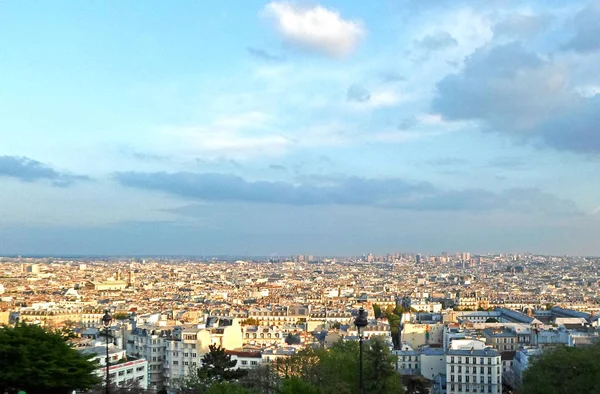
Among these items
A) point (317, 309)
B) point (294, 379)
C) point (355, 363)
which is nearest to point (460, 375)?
point (355, 363)

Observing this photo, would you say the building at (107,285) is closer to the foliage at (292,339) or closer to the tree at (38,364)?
the foliage at (292,339)

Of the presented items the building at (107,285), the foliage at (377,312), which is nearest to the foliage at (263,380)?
the foliage at (377,312)

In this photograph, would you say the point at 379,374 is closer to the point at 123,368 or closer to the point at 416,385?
the point at 416,385

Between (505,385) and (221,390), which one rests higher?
(221,390)

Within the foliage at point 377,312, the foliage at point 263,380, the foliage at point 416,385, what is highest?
the foliage at point 263,380

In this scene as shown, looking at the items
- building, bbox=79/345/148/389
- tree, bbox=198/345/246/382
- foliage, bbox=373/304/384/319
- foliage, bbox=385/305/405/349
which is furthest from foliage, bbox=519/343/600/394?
foliage, bbox=373/304/384/319

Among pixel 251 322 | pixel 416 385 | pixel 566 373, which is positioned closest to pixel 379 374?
pixel 566 373

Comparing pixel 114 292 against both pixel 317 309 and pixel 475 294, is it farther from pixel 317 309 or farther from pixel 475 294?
pixel 475 294
